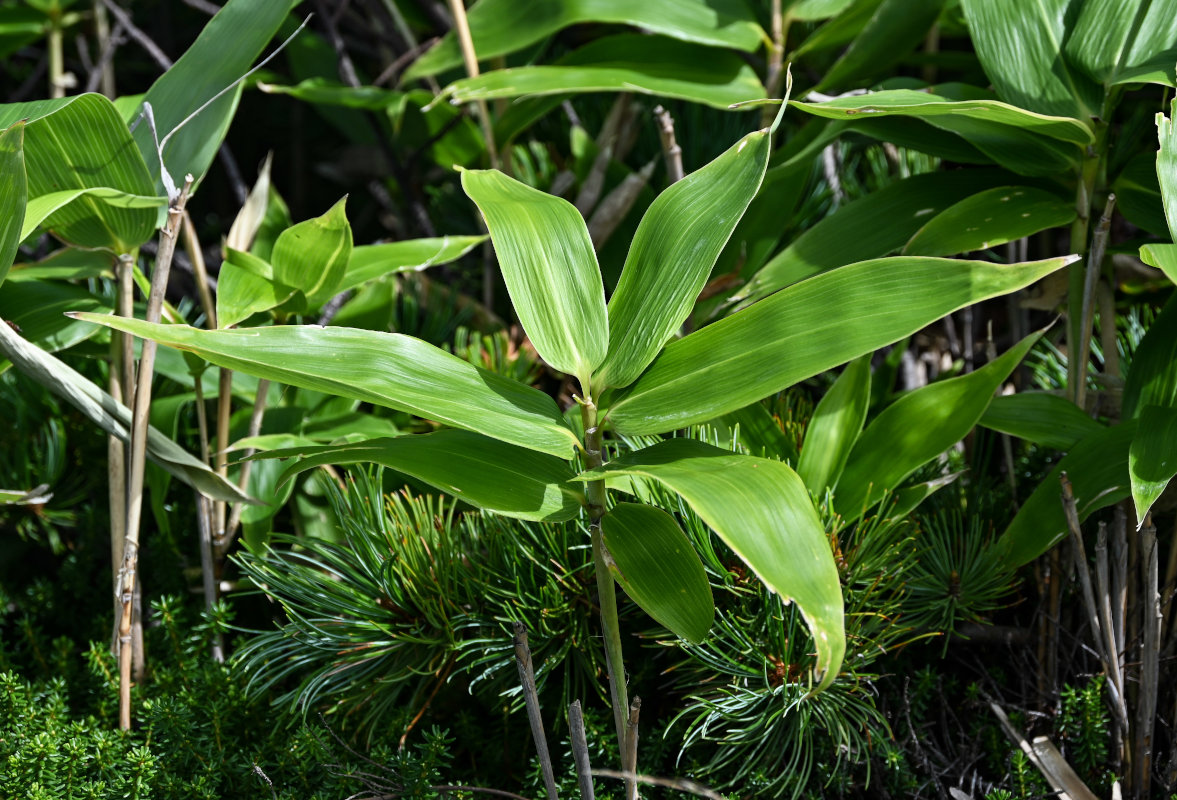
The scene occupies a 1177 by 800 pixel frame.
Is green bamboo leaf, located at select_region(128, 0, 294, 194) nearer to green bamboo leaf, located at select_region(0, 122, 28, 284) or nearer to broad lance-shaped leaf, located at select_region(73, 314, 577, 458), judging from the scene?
green bamboo leaf, located at select_region(0, 122, 28, 284)

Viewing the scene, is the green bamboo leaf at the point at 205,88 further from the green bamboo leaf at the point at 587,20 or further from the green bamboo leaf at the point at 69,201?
the green bamboo leaf at the point at 587,20

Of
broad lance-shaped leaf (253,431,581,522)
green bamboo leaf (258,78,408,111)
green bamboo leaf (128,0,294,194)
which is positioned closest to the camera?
broad lance-shaped leaf (253,431,581,522)

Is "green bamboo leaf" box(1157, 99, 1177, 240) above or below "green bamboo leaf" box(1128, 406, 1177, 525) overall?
above

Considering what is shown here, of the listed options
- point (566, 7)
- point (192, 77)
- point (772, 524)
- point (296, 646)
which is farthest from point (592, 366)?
point (566, 7)

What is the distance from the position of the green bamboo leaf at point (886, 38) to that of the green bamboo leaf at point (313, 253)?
0.42m

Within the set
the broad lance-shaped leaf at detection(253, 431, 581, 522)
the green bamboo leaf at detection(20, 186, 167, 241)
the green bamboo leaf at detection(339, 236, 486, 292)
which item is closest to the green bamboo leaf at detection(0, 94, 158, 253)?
the green bamboo leaf at detection(20, 186, 167, 241)

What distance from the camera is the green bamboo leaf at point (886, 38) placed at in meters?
0.80

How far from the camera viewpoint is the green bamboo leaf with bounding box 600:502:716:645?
45cm

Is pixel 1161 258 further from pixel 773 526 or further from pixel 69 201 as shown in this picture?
pixel 69 201

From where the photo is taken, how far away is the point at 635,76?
856mm

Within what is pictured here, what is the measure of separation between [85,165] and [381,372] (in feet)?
A: 1.08

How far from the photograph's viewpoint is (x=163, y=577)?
0.79 m

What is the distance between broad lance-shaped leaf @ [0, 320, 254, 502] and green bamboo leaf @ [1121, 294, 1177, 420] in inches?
22.4

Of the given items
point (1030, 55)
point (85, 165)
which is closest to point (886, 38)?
point (1030, 55)
